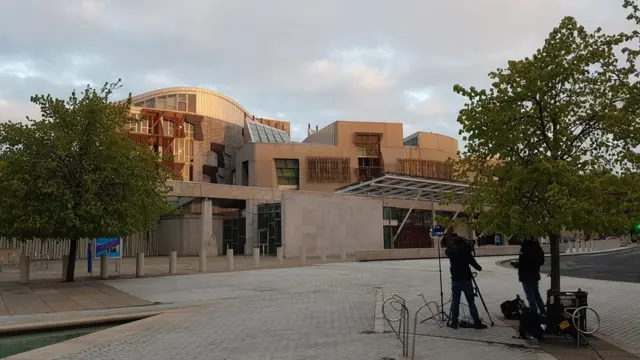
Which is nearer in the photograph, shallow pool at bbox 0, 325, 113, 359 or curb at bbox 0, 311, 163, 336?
shallow pool at bbox 0, 325, 113, 359

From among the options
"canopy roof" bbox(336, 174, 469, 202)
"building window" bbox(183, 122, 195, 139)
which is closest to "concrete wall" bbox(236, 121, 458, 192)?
"building window" bbox(183, 122, 195, 139)

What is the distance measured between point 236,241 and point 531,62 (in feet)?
140

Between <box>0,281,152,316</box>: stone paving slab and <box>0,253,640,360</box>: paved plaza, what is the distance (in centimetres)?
70

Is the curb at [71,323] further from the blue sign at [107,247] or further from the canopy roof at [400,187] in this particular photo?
the canopy roof at [400,187]

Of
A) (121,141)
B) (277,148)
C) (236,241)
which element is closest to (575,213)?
(121,141)

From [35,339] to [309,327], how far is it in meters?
5.05

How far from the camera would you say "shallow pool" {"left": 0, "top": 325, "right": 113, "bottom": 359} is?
29.4 ft

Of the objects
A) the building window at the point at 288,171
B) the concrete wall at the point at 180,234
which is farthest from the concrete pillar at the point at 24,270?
the building window at the point at 288,171

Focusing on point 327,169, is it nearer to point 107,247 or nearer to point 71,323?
point 107,247

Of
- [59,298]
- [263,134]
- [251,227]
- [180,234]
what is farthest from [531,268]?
[263,134]

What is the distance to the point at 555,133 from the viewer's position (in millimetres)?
9227

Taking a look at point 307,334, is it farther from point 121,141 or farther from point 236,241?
point 236,241

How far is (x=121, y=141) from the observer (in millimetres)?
19312

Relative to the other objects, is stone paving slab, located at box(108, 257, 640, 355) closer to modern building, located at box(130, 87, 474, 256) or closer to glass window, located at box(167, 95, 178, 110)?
modern building, located at box(130, 87, 474, 256)
